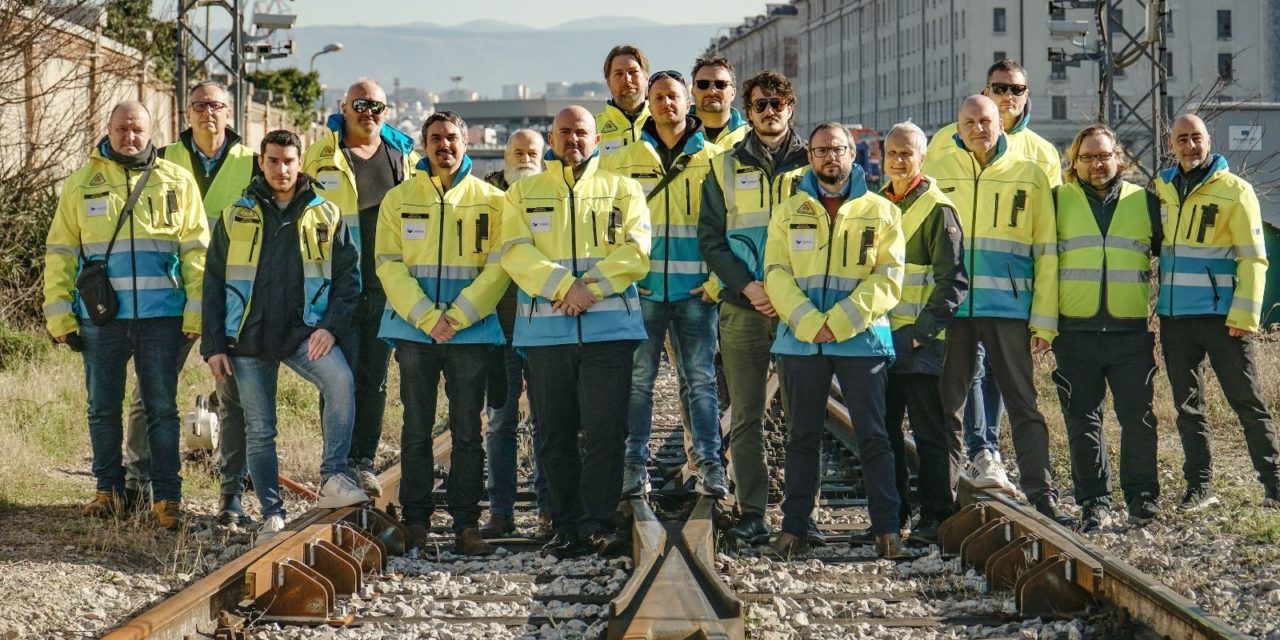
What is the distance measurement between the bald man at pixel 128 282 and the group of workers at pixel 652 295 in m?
0.02

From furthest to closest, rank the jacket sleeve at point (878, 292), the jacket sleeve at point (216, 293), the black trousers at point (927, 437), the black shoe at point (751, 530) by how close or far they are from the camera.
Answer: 1. the black trousers at point (927, 437)
2. the jacket sleeve at point (216, 293)
3. the black shoe at point (751, 530)
4. the jacket sleeve at point (878, 292)

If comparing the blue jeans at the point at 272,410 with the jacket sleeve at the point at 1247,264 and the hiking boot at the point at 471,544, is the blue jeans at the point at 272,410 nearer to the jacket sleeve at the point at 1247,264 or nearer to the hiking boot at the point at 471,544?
the hiking boot at the point at 471,544

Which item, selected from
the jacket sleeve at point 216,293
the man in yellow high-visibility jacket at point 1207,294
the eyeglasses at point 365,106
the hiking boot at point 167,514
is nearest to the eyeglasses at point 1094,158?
the man in yellow high-visibility jacket at point 1207,294

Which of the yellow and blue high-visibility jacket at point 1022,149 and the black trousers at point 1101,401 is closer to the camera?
the black trousers at point 1101,401

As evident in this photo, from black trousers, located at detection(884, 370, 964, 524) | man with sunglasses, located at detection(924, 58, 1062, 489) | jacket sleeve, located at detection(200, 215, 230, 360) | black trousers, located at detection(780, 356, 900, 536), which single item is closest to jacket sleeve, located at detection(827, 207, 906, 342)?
black trousers, located at detection(780, 356, 900, 536)

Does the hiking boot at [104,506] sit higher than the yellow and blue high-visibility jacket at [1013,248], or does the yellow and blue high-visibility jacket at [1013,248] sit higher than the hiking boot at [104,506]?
the yellow and blue high-visibility jacket at [1013,248]

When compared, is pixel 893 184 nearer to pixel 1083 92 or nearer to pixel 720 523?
pixel 720 523

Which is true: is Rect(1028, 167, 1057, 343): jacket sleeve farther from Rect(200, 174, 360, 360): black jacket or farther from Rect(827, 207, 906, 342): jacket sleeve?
Rect(200, 174, 360, 360): black jacket

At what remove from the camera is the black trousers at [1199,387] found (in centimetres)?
895

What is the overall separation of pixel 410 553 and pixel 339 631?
171cm

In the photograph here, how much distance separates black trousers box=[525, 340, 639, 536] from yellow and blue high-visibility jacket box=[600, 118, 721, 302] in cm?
61

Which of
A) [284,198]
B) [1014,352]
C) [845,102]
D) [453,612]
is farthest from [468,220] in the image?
[845,102]

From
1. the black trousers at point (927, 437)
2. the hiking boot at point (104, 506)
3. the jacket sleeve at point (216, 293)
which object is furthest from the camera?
the hiking boot at point (104, 506)

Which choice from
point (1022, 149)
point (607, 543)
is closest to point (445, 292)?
point (607, 543)
